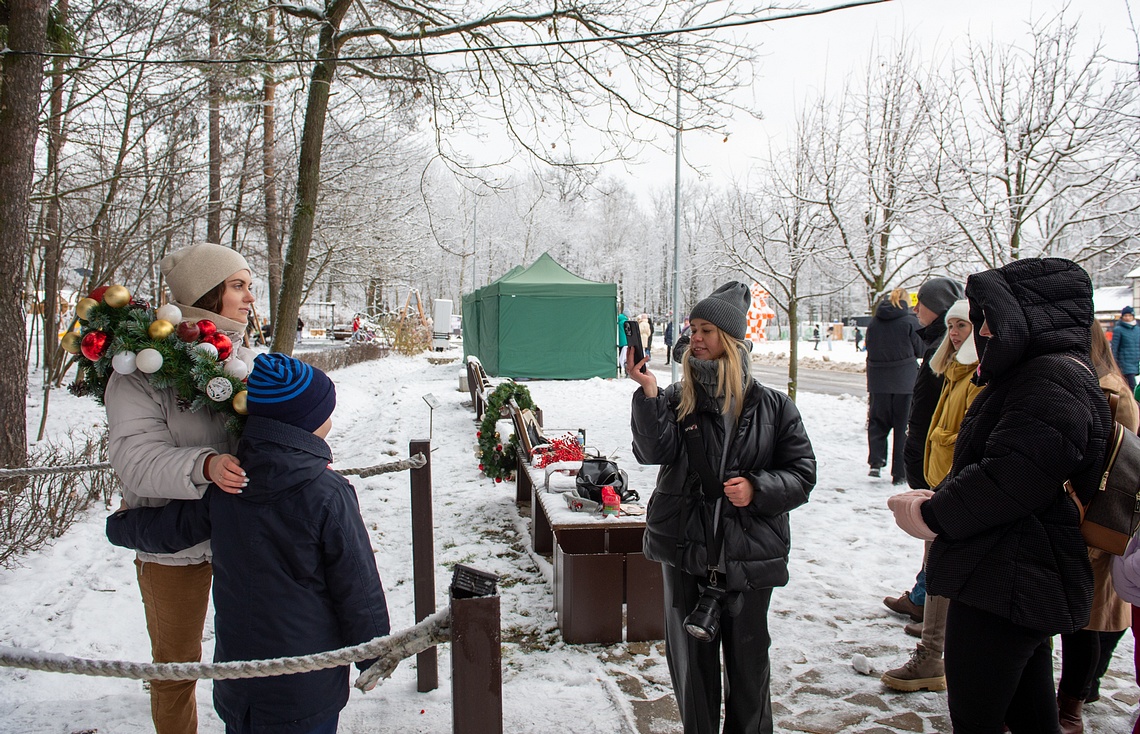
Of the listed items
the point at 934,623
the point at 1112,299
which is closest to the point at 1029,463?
the point at 934,623

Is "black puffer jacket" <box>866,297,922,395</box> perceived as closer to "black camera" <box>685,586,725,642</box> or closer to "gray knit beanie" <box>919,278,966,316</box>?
"gray knit beanie" <box>919,278,966,316</box>

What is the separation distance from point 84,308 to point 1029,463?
2743mm

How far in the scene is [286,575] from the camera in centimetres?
187

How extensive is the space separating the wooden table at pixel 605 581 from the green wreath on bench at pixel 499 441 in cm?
238

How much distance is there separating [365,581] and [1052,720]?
207 centimetres

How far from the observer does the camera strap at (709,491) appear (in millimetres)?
2324

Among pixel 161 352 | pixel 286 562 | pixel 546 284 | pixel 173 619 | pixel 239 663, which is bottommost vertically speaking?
pixel 173 619

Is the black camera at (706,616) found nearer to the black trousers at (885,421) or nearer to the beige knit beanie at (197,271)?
the beige knit beanie at (197,271)

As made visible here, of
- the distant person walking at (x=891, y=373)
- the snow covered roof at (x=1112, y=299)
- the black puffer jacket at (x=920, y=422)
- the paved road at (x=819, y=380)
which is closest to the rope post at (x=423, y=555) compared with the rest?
the black puffer jacket at (x=920, y=422)

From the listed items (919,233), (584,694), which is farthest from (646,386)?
(919,233)

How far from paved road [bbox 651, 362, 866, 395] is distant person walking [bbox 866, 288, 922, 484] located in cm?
834

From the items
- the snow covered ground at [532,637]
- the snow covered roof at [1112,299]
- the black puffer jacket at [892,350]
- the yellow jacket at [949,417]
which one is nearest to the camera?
the snow covered ground at [532,637]

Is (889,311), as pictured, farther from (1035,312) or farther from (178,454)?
(178,454)

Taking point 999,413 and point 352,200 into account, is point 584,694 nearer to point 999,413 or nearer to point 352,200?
point 999,413
